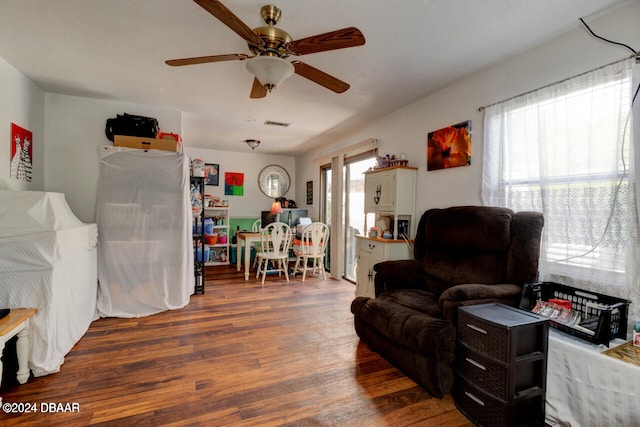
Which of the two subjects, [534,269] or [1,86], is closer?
[534,269]

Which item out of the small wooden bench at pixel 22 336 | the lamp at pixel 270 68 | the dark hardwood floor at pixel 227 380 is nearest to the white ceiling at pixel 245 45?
the lamp at pixel 270 68

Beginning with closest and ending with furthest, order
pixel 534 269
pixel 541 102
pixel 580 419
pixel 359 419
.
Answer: pixel 580 419, pixel 359 419, pixel 534 269, pixel 541 102

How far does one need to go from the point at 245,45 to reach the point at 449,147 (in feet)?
6.54

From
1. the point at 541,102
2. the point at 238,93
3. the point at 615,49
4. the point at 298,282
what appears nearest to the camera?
the point at 615,49

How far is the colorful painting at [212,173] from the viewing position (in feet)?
19.6

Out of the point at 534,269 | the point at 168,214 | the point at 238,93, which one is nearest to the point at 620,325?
the point at 534,269

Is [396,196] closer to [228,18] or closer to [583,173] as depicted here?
[583,173]

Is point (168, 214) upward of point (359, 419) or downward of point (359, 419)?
upward

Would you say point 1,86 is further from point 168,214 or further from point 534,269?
point 534,269

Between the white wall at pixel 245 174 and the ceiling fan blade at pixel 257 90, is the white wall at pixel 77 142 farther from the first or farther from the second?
→ the white wall at pixel 245 174

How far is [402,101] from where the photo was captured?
3262mm

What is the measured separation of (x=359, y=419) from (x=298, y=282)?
2984mm

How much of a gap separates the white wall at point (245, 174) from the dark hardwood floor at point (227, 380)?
343cm

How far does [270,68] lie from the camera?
1632mm
